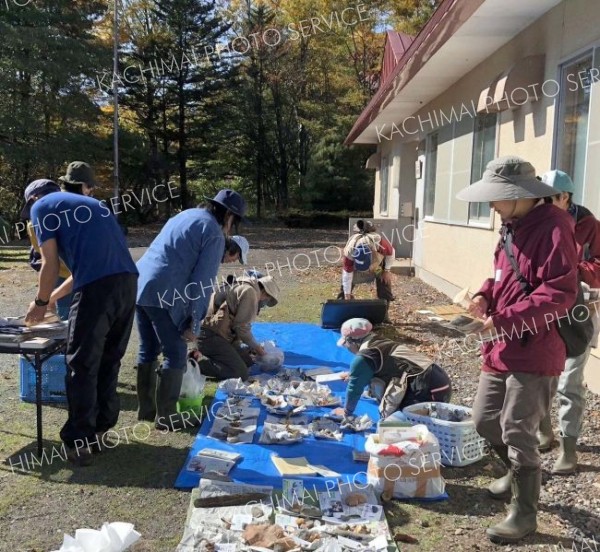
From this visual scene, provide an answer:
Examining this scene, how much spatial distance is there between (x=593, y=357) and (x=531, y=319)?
9.47ft

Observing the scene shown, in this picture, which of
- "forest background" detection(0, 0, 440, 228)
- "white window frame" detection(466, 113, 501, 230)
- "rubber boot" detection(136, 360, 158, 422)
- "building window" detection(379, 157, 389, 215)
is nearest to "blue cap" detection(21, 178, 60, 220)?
"rubber boot" detection(136, 360, 158, 422)

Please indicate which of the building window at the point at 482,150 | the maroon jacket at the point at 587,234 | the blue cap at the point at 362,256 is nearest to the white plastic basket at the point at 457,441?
the maroon jacket at the point at 587,234

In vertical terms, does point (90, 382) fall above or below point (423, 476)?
above

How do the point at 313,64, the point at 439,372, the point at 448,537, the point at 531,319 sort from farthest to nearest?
the point at 313,64 < the point at 439,372 < the point at 448,537 < the point at 531,319

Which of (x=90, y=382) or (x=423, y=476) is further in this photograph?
(x=90, y=382)

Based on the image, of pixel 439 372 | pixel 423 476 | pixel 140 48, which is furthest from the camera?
pixel 140 48

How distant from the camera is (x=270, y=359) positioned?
18.2 ft

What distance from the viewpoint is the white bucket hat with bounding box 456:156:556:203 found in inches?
102

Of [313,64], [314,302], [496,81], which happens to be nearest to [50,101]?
[313,64]

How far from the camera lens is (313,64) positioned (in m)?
33.2

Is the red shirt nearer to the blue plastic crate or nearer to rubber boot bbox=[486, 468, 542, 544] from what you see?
rubber boot bbox=[486, 468, 542, 544]

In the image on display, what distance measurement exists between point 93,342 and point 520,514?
248 cm

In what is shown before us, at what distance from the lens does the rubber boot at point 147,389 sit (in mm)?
4203

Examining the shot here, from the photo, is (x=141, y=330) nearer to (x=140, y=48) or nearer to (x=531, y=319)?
(x=531, y=319)
